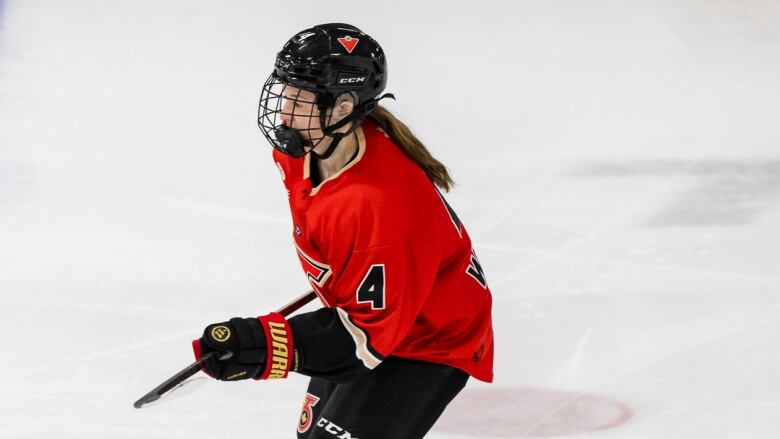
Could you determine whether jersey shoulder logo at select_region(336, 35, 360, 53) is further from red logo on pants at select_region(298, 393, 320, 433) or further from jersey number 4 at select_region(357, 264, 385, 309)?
red logo on pants at select_region(298, 393, 320, 433)

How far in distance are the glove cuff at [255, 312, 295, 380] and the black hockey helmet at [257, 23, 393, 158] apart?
315 millimetres

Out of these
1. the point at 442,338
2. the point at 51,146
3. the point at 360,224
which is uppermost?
the point at 360,224

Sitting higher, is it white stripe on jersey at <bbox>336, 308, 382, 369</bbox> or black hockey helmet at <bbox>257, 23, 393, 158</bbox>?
black hockey helmet at <bbox>257, 23, 393, 158</bbox>

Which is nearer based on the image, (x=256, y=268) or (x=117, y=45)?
(x=256, y=268)

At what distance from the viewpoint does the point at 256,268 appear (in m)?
3.97

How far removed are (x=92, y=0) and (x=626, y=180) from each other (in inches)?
136

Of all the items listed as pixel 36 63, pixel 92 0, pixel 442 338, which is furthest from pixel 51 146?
pixel 442 338

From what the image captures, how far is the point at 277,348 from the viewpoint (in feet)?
6.84

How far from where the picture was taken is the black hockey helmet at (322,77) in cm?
213

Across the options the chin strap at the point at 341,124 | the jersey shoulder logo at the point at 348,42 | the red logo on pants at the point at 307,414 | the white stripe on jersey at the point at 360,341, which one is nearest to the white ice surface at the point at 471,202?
the red logo on pants at the point at 307,414

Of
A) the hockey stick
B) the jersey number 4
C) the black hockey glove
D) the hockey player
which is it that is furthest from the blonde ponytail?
the hockey stick

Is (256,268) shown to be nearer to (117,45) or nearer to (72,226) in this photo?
(72,226)

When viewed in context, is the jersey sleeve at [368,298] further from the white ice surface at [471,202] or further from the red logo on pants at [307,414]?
the white ice surface at [471,202]

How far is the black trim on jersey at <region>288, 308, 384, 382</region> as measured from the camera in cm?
212
